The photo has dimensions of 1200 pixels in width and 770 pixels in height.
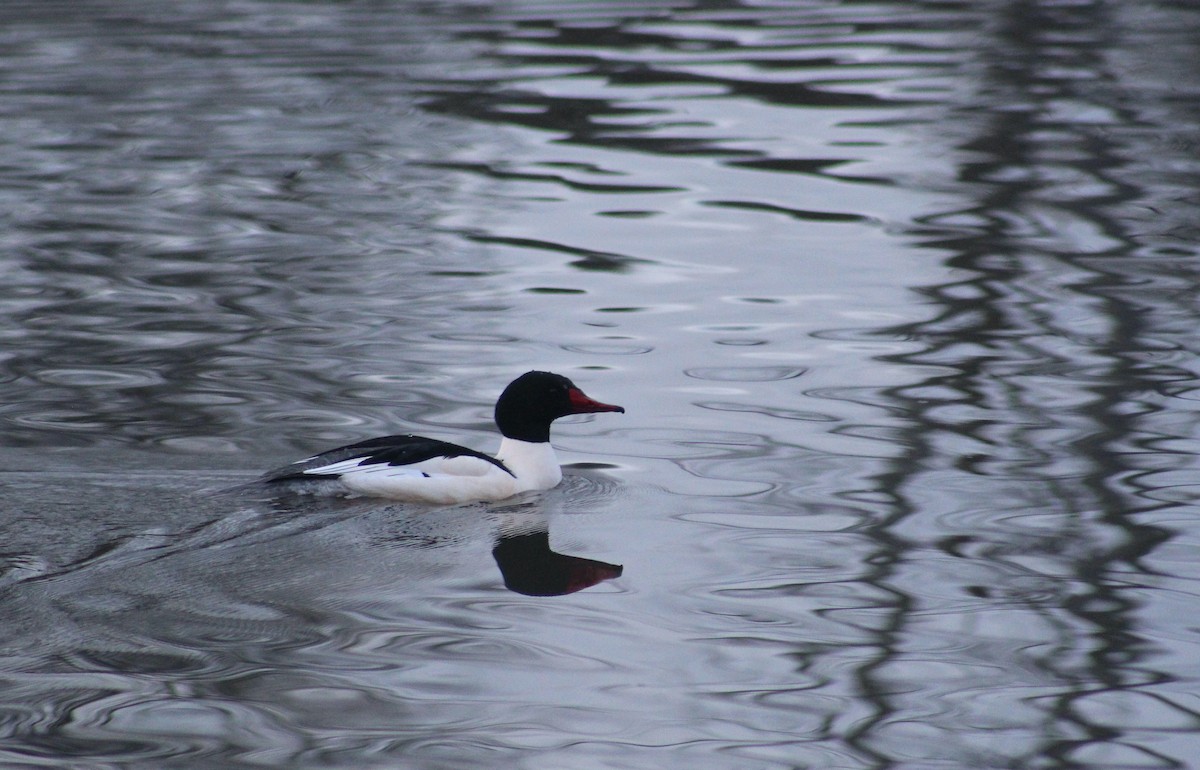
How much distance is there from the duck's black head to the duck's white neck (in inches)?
2.1

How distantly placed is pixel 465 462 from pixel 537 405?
539 millimetres

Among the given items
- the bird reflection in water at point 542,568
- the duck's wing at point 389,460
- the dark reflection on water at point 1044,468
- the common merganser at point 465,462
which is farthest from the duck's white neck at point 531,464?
the dark reflection on water at point 1044,468

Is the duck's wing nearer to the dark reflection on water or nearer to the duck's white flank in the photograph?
the duck's white flank

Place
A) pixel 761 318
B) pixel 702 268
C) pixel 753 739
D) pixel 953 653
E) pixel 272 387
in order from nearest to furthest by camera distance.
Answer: pixel 753 739
pixel 953 653
pixel 272 387
pixel 761 318
pixel 702 268

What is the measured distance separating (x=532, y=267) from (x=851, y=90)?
7.70 metres

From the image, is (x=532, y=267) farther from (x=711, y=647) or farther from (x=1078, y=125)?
(x=1078, y=125)

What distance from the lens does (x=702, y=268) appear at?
11.2 meters

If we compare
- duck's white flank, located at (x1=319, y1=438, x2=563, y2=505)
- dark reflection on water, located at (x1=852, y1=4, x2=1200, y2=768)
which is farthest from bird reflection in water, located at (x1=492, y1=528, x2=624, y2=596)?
dark reflection on water, located at (x1=852, y1=4, x2=1200, y2=768)

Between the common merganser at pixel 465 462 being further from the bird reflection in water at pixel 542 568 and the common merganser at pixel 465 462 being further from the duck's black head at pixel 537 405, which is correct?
the bird reflection in water at pixel 542 568

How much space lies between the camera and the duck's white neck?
24.5 feet

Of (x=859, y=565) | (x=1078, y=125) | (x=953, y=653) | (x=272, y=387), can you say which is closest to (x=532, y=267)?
(x=272, y=387)

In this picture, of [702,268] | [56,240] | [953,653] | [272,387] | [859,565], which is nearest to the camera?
[953,653]

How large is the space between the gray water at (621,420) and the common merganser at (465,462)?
0.37 ft

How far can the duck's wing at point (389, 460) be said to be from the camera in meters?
7.07
